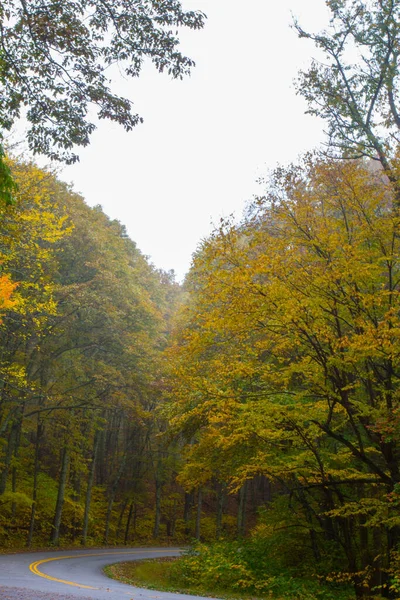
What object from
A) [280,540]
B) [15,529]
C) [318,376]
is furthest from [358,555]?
[15,529]

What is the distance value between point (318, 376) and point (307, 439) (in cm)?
167

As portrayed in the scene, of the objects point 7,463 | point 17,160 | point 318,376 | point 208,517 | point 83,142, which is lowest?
point 208,517

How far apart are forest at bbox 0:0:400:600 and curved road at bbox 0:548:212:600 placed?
2656 mm

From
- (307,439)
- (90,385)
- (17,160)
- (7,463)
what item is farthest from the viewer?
(90,385)

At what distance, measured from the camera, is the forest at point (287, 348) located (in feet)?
25.7

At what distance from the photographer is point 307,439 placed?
928 centimetres

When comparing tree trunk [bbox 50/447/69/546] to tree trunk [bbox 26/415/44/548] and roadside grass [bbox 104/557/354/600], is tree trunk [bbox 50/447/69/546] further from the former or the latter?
roadside grass [bbox 104/557/354/600]

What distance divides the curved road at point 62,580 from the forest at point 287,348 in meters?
2.66

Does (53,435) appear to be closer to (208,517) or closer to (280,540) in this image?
(280,540)

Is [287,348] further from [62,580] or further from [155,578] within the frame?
[155,578]

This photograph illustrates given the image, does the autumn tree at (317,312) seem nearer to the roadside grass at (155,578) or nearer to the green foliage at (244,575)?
the green foliage at (244,575)

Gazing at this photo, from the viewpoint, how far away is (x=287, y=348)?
363 inches

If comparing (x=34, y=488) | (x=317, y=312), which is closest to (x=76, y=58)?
(x=317, y=312)

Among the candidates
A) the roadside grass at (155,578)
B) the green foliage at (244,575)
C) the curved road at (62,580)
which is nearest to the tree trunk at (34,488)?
the curved road at (62,580)
